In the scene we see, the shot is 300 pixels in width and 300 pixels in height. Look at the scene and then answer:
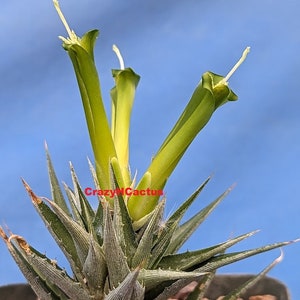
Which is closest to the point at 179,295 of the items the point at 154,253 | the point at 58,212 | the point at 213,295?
the point at 213,295

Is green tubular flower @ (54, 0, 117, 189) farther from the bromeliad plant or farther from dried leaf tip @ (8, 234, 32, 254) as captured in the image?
dried leaf tip @ (8, 234, 32, 254)

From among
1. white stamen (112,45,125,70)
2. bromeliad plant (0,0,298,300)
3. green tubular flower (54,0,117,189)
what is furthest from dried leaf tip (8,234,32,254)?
white stamen (112,45,125,70)

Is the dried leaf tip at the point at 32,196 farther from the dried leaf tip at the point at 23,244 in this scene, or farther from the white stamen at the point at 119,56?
the white stamen at the point at 119,56

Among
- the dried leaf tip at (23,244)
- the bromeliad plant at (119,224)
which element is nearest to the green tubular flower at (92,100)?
the bromeliad plant at (119,224)

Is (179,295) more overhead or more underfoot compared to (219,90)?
more underfoot

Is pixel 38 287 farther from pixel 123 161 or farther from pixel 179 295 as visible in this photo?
pixel 179 295

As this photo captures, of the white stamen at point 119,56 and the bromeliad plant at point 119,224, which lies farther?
the white stamen at point 119,56

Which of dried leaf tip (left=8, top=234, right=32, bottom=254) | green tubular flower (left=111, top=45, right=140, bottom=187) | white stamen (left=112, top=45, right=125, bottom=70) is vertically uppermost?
white stamen (left=112, top=45, right=125, bottom=70)

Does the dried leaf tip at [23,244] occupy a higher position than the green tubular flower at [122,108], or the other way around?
the green tubular flower at [122,108]
